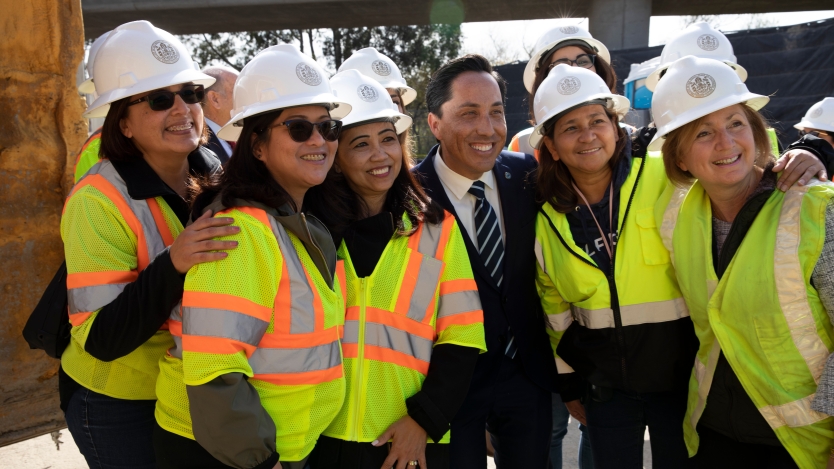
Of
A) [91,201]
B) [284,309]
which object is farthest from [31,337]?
[284,309]

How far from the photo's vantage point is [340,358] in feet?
7.39

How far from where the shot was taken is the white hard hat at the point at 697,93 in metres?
2.53

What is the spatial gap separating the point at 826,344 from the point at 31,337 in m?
2.92

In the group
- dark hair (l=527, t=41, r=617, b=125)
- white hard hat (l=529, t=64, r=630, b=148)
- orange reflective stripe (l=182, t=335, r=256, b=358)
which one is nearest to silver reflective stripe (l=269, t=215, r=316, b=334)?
orange reflective stripe (l=182, t=335, r=256, b=358)

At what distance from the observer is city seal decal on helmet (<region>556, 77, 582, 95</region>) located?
2930 millimetres

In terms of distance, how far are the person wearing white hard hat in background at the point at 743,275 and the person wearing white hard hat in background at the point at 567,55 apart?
115 cm

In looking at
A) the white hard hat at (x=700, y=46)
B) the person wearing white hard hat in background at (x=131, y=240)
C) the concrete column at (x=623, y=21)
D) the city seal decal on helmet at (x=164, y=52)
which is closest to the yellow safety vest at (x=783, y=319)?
the person wearing white hard hat in background at (x=131, y=240)

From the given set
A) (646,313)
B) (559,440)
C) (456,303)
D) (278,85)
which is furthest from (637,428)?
(278,85)

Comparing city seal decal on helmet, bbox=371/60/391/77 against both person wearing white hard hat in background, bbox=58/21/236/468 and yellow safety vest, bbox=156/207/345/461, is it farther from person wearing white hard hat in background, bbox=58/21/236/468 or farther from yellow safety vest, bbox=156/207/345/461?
yellow safety vest, bbox=156/207/345/461

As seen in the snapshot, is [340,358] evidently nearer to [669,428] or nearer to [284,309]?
[284,309]

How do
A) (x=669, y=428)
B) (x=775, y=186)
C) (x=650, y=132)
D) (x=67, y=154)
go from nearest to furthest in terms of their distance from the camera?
(x=775, y=186) → (x=669, y=428) → (x=650, y=132) → (x=67, y=154)

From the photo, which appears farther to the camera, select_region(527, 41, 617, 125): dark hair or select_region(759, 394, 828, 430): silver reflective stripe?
select_region(527, 41, 617, 125): dark hair

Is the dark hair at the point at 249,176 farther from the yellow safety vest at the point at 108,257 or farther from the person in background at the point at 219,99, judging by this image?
the person in background at the point at 219,99

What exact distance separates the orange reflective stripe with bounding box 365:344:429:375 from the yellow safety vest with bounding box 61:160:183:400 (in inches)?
30.5
